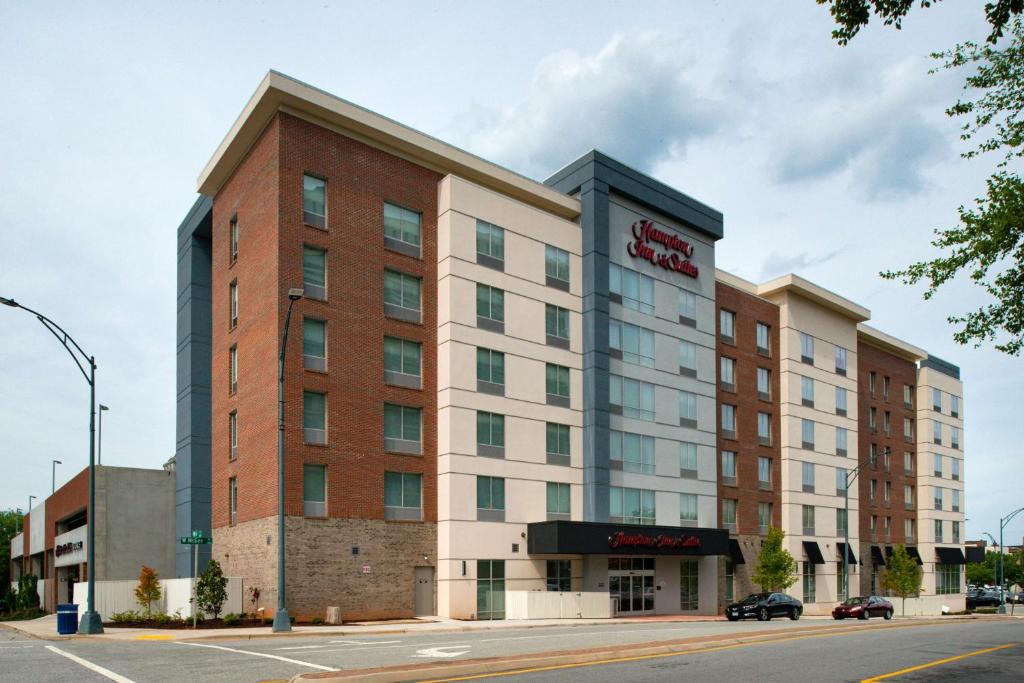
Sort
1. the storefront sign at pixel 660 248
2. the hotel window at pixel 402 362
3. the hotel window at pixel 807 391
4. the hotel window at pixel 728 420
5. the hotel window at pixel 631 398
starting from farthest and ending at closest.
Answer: the hotel window at pixel 807 391 → the hotel window at pixel 728 420 → the storefront sign at pixel 660 248 → the hotel window at pixel 631 398 → the hotel window at pixel 402 362

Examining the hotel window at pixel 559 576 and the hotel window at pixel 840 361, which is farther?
the hotel window at pixel 840 361

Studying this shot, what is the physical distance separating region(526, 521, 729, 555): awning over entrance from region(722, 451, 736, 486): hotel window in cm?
650

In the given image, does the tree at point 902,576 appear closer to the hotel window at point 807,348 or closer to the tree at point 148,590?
the hotel window at point 807,348

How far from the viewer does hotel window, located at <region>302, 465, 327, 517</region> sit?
3831cm

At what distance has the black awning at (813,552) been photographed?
65.8m

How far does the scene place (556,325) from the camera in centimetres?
4856

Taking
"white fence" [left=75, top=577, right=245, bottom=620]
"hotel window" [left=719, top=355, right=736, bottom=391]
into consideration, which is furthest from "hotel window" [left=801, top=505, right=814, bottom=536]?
"white fence" [left=75, top=577, right=245, bottom=620]

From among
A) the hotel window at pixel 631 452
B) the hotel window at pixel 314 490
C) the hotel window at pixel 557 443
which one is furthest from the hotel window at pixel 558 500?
the hotel window at pixel 314 490

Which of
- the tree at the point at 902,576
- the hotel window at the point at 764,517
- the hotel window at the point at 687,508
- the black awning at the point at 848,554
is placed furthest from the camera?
the tree at the point at 902,576

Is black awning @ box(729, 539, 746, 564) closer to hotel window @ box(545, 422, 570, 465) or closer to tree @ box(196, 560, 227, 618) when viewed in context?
hotel window @ box(545, 422, 570, 465)

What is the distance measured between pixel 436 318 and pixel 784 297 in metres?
32.0

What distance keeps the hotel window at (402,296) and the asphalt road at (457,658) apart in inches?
707

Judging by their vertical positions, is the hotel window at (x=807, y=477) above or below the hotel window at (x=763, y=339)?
below

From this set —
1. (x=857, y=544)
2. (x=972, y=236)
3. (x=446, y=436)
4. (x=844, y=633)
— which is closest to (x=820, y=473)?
(x=857, y=544)
